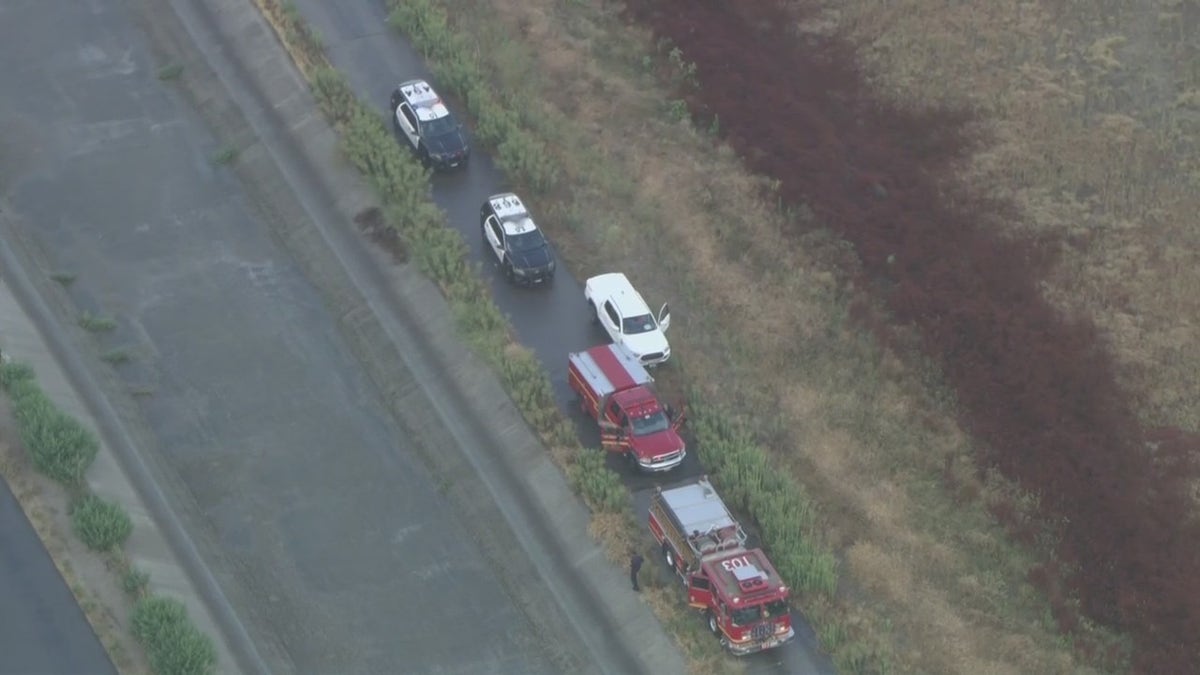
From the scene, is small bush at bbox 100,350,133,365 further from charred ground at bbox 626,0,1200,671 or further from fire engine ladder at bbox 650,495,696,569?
charred ground at bbox 626,0,1200,671

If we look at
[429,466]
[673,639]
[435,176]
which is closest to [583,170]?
[435,176]

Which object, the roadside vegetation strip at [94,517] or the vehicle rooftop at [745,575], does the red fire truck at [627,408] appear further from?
the roadside vegetation strip at [94,517]

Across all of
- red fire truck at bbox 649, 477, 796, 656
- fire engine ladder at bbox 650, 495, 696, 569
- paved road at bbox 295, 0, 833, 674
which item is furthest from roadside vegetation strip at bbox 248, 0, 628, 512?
red fire truck at bbox 649, 477, 796, 656

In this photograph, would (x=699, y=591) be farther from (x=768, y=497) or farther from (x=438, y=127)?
(x=438, y=127)

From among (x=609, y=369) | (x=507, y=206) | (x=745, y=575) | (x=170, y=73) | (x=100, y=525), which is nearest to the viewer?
(x=745, y=575)

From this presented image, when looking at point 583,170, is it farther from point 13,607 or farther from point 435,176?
point 13,607

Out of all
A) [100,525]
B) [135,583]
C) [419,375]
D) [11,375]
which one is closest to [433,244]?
[419,375]
